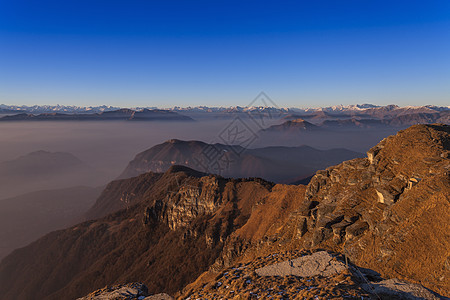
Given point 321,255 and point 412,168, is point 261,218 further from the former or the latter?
point 321,255

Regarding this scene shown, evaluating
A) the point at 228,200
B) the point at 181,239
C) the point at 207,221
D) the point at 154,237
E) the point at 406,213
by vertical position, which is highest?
the point at 406,213

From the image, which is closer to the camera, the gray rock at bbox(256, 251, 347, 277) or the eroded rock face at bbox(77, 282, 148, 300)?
the gray rock at bbox(256, 251, 347, 277)

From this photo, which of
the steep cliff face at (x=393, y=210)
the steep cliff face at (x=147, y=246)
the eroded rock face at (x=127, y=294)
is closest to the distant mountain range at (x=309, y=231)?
the steep cliff face at (x=393, y=210)

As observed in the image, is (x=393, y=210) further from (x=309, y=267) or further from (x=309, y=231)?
(x=309, y=267)

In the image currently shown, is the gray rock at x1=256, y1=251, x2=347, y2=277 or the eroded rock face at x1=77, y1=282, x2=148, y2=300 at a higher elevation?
the gray rock at x1=256, y1=251, x2=347, y2=277

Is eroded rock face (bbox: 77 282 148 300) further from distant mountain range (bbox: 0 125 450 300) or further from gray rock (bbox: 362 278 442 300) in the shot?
gray rock (bbox: 362 278 442 300)

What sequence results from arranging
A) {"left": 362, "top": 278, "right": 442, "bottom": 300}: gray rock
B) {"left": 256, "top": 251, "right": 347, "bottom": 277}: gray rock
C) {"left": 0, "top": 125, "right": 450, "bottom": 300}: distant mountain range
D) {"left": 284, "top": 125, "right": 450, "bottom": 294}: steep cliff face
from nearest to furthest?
1. {"left": 362, "top": 278, "right": 442, "bottom": 300}: gray rock
2. {"left": 256, "top": 251, "right": 347, "bottom": 277}: gray rock
3. {"left": 0, "top": 125, "right": 450, "bottom": 300}: distant mountain range
4. {"left": 284, "top": 125, "right": 450, "bottom": 294}: steep cliff face

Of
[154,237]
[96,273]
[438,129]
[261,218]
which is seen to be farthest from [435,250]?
[96,273]

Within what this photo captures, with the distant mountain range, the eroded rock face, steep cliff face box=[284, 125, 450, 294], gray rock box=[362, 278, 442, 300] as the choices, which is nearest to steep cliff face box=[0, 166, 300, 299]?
the distant mountain range

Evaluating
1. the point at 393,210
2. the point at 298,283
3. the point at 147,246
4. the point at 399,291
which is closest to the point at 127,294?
the point at 298,283
